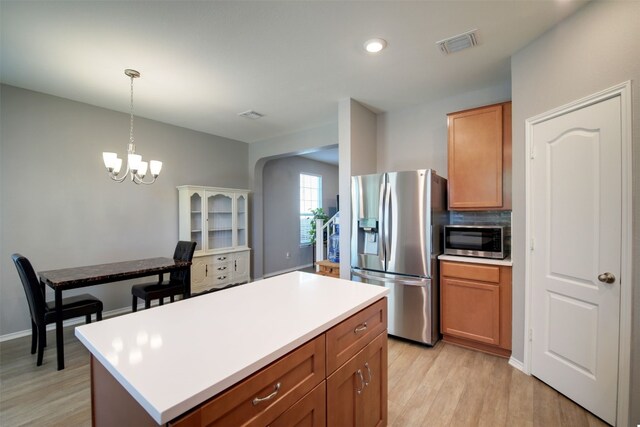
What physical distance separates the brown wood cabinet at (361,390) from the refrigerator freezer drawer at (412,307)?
4.22 ft

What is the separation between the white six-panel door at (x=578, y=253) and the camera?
1740 millimetres

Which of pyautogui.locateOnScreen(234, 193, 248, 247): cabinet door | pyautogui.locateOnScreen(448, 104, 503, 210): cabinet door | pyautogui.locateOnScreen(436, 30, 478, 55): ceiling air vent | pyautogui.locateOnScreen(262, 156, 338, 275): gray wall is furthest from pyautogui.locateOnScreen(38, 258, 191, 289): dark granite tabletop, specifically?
pyautogui.locateOnScreen(436, 30, 478, 55): ceiling air vent

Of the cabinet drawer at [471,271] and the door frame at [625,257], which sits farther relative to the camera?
the cabinet drawer at [471,271]

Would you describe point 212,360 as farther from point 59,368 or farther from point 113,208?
point 113,208

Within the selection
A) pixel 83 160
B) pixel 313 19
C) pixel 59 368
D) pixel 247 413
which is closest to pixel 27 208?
pixel 83 160

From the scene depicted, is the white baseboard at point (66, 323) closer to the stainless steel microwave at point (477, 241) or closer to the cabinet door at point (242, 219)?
the cabinet door at point (242, 219)

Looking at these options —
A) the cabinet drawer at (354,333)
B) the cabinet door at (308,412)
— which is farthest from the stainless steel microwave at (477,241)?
the cabinet door at (308,412)

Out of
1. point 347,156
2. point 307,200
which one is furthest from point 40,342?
point 307,200

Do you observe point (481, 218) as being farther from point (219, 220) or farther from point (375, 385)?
point (219, 220)

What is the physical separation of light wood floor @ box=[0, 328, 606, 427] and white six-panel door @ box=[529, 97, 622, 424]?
0.23 m

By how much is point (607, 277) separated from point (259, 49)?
293 centimetres

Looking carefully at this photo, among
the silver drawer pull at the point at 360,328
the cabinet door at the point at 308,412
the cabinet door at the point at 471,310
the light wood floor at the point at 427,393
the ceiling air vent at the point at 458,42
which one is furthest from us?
the cabinet door at the point at 471,310

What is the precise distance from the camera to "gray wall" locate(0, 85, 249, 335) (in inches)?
119

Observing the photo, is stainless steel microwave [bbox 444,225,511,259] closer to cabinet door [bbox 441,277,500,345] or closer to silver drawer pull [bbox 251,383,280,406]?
cabinet door [bbox 441,277,500,345]
